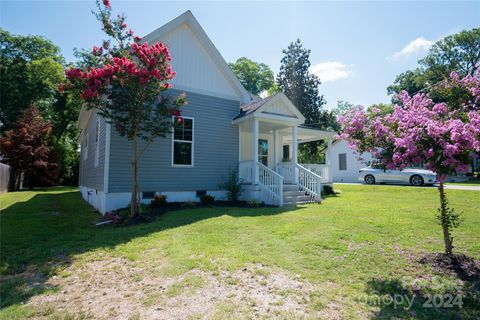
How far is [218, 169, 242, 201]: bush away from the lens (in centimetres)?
1009

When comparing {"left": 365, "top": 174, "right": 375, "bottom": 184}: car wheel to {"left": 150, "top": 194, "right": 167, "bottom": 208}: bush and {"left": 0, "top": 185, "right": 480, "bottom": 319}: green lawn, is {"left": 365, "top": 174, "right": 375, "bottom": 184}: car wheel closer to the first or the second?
{"left": 0, "top": 185, "right": 480, "bottom": 319}: green lawn

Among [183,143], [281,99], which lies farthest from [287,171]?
[183,143]

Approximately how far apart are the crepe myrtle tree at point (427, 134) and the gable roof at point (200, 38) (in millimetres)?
7195

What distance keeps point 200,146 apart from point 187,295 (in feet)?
24.2

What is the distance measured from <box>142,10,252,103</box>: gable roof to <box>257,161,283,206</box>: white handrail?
3623mm

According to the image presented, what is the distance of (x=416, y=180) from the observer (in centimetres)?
1612

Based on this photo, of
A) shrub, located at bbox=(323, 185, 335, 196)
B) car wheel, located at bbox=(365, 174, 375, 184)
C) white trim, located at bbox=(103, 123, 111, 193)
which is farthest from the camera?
car wheel, located at bbox=(365, 174, 375, 184)

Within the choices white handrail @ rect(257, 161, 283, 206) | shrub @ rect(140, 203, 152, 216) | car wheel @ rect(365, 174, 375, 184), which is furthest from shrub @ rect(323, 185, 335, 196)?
shrub @ rect(140, 203, 152, 216)

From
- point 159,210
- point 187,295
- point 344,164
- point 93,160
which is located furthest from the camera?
point 344,164

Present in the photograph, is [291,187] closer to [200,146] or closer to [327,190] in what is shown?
[327,190]

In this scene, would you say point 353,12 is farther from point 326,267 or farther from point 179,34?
point 326,267

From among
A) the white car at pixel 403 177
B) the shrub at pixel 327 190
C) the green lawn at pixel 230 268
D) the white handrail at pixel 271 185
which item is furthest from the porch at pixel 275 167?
the white car at pixel 403 177

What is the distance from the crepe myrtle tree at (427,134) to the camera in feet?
11.1

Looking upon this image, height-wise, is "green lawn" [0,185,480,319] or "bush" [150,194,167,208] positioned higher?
"bush" [150,194,167,208]
